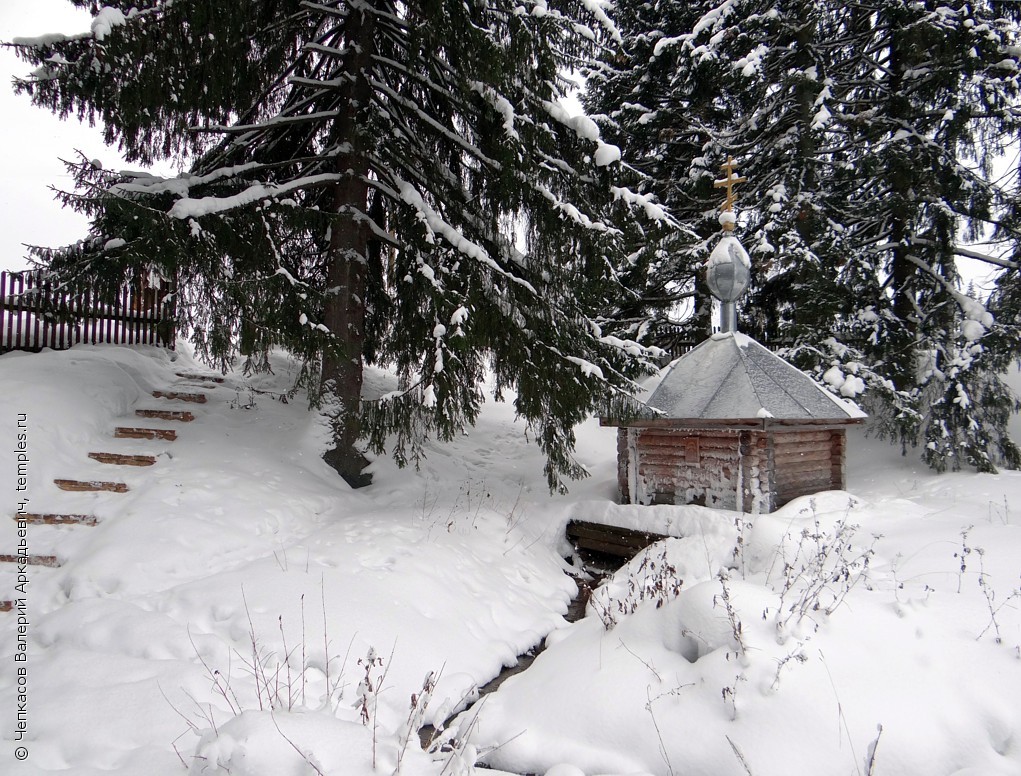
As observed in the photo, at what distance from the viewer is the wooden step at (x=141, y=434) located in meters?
7.15

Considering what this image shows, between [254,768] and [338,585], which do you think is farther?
[338,585]

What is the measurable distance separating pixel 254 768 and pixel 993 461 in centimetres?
1092

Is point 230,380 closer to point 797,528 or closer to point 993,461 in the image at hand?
point 797,528

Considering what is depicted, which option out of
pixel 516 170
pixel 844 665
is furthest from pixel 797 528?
pixel 516 170

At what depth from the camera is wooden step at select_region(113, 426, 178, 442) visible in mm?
7148

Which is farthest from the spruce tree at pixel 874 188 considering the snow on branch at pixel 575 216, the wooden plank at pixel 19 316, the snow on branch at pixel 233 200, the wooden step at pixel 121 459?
the wooden plank at pixel 19 316

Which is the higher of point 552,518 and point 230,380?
point 230,380

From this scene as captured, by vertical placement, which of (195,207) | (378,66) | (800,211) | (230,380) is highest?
(378,66)

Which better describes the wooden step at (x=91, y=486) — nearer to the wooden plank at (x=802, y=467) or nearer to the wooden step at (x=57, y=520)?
the wooden step at (x=57, y=520)

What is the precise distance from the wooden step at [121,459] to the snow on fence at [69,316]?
1.43 metres

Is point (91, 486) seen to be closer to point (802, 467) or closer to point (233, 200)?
point (233, 200)

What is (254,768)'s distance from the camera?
261 cm

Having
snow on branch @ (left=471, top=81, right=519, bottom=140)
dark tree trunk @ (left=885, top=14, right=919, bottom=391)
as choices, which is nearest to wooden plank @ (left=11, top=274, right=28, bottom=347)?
snow on branch @ (left=471, top=81, right=519, bottom=140)

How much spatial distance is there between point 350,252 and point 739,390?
5152 millimetres
